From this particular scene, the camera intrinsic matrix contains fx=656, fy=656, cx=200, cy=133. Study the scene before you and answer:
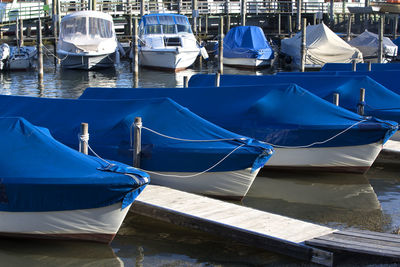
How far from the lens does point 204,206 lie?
34.0 feet

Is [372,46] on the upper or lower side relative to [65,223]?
upper

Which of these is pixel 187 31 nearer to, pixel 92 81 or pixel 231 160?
pixel 92 81

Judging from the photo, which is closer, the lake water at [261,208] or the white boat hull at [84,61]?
the lake water at [261,208]

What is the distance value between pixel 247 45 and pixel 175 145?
26115mm

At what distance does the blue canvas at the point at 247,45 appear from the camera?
36531 mm

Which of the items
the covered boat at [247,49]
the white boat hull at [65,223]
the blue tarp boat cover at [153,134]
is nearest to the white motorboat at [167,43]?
the covered boat at [247,49]

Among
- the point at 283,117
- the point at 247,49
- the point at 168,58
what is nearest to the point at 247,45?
the point at 247,49

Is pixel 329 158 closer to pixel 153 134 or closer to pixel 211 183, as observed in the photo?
pixel 211 183

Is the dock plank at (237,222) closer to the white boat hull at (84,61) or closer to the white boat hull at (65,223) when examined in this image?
the white boat hull at (65,223)

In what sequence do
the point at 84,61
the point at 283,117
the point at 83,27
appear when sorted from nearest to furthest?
the point at 283,117 → the point at 84,61 → the point at 83,27

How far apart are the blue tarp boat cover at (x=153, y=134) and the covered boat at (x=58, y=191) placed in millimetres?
2017

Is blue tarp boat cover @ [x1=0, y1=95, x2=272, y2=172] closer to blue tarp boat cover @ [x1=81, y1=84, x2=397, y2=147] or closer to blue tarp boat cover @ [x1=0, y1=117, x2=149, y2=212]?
blue tarp boat cover @ [x1=81, y1=84, x2=397, y2=147]

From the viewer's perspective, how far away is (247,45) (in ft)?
121

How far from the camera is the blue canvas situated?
36.5 metres
